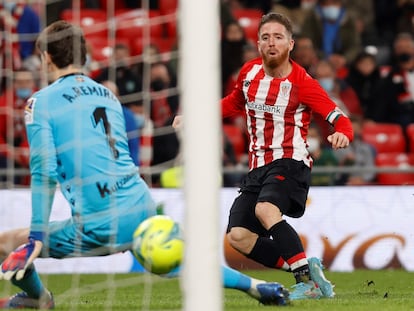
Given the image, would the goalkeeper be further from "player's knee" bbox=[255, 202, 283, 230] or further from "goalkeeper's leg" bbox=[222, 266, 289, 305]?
"player's knee" bbox=[255, 202, 283, 230]

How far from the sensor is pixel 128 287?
29.9 feet

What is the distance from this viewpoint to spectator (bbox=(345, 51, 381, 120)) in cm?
1396

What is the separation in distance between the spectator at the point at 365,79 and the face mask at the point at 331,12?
0.77m

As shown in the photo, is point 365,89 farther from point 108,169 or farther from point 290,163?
point 108,169

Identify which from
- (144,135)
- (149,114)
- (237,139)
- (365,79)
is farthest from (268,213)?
(365,79)

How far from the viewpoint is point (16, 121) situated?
11039 mm

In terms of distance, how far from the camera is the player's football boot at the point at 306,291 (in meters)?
7.35

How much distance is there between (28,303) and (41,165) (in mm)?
1023

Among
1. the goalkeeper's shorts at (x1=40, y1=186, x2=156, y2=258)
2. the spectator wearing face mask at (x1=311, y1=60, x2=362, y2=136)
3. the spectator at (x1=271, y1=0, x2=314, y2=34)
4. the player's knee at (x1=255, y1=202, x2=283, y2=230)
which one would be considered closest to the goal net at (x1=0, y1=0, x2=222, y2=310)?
the goalkeeper's shorts at (x1=40, y1=186, x2=156, y2=258)

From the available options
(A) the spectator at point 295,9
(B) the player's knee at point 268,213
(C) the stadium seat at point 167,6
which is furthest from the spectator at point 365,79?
(B) the player's knee at point 268,213

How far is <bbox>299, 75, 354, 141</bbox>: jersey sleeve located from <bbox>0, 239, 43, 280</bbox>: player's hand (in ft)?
6.94

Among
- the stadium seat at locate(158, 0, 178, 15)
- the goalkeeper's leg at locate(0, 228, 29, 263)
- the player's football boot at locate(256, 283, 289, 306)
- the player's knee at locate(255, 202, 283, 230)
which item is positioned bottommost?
the player's football boot at locate(256, 283, 289, 306)

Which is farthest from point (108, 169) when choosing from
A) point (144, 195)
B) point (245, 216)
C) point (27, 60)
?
point (27, 60)

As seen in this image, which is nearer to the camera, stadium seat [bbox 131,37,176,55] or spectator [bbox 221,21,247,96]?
spectator [bbox 221,21,247,96]
